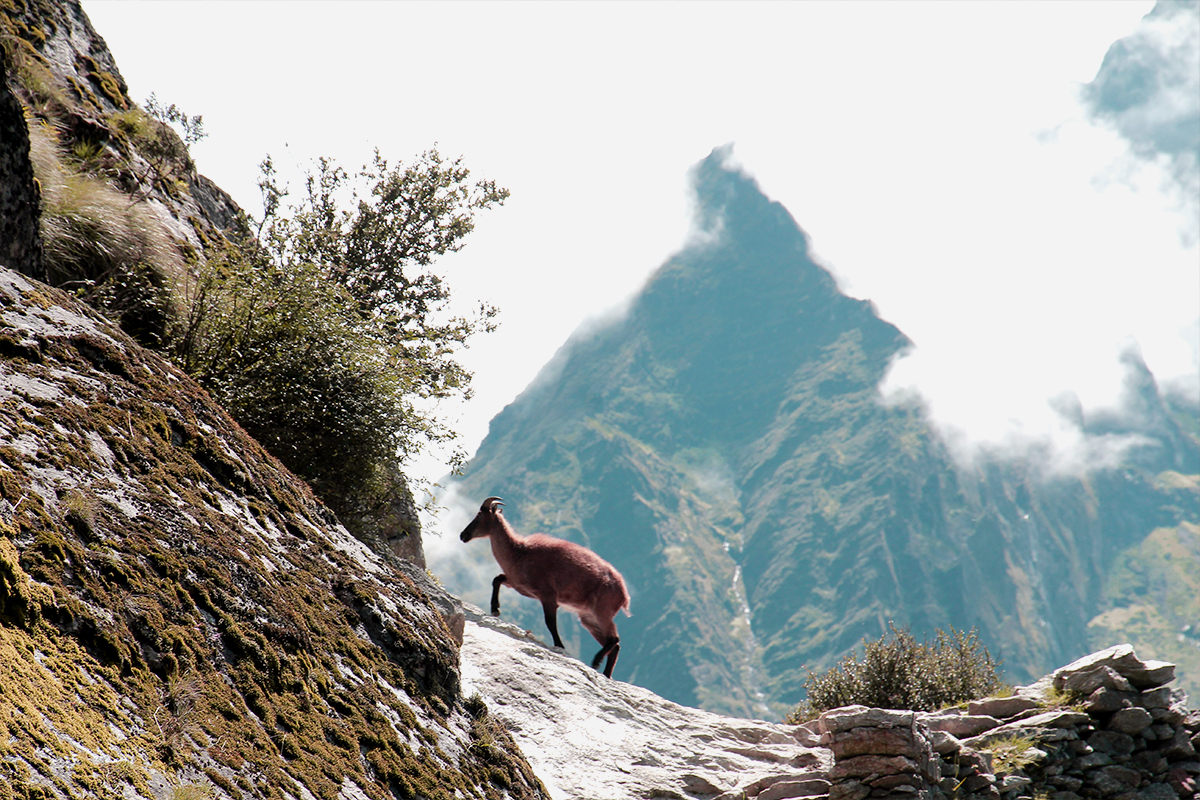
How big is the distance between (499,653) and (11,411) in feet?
30.7

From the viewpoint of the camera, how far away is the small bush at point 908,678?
15.1m

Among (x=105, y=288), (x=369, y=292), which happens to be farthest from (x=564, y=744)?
(x=369, y=292)

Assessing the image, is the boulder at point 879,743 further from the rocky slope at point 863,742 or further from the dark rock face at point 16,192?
the dark rock face at point 16,192

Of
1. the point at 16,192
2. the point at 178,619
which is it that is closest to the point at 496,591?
the point at 16,192

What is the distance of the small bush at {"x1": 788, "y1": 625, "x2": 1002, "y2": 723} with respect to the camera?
595 inches

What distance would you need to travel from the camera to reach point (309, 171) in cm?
2052

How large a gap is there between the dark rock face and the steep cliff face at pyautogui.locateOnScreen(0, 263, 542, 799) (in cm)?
153

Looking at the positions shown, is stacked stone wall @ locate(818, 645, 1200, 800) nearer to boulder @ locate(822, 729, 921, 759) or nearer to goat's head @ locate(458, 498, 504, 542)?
boulder @ locate(822, 729, 921, 759)

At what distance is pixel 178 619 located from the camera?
13.2 ft

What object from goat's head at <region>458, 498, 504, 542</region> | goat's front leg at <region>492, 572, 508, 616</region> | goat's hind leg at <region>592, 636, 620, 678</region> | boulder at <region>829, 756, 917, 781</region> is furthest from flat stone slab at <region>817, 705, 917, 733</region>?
goat's head at <region>458, 498, 504, 542</region>

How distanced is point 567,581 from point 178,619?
38.2ft

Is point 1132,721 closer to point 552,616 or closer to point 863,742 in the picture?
point 863,742

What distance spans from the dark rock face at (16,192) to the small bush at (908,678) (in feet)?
45.1

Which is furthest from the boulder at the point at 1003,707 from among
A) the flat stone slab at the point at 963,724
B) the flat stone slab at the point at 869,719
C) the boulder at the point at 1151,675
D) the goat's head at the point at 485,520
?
the goat's head at the point at 485,520
